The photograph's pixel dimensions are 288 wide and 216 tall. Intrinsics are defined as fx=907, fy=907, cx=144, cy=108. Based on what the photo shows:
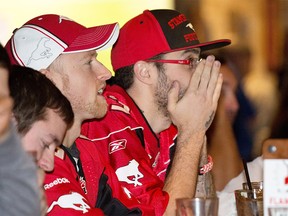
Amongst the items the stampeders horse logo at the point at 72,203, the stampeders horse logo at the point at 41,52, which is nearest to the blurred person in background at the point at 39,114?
the stampeders horse logo at the point at 72,203

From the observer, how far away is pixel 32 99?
1.90 meters

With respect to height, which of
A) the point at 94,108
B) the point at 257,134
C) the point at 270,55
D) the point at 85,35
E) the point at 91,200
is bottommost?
the point at 257,134

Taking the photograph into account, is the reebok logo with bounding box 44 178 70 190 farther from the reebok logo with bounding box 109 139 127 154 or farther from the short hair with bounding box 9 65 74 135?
the reebok logo with bounding box 109 139 127 154

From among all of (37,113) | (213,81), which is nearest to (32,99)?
(37,113)

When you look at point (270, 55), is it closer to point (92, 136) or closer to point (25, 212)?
point (92, 136)

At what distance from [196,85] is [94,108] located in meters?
0.42

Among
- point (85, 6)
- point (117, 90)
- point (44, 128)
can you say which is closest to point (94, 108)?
point (117, 90)

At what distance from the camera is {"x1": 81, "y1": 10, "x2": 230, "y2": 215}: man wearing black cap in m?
2.53

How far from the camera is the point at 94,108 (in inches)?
97.3

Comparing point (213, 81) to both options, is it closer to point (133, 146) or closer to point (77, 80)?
point (133, 146)

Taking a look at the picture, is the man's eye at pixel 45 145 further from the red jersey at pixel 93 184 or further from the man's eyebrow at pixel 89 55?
the man's eyebrow at pixel 89 55

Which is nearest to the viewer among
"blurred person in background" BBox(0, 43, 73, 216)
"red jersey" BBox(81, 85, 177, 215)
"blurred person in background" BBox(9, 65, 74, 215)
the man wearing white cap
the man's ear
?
"blurred person in background" BBox(0, 43, 73, 216)

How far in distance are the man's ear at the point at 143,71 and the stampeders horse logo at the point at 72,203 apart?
0.87 m

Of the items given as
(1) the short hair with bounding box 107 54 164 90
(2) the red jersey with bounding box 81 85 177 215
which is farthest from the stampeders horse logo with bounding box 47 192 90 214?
(1) the short hair with bounding box 107 54 164 90
